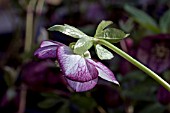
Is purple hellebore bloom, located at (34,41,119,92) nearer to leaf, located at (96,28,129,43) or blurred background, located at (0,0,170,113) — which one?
leaf, located at (96,28,129,43)

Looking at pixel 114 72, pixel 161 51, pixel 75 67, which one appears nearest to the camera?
pixel 75 67

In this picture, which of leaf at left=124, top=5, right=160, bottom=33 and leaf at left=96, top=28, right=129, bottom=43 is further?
leaf at left=124, top=5, right=160, bottom=33

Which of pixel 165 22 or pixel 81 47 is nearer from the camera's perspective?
pixel 81 47

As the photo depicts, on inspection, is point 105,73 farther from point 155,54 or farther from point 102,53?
point 155,54

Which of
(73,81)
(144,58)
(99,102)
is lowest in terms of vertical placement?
(99,102)

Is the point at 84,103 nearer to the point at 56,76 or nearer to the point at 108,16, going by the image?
the point at 56,76

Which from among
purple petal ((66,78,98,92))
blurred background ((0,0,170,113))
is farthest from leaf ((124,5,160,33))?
purple petal ((66,78,98,92))

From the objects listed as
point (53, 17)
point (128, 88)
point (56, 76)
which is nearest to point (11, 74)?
point (56, 76)

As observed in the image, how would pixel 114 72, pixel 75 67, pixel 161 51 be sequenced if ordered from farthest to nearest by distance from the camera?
1. pixel 114 72
2. pixel 161 51
3. pixel 75 67

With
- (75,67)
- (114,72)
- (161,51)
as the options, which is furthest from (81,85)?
(114,72)
